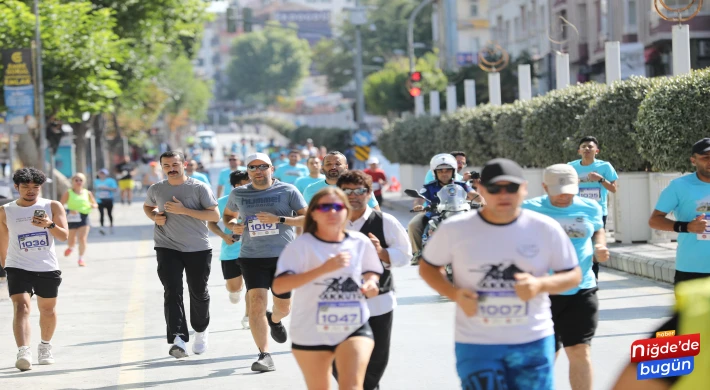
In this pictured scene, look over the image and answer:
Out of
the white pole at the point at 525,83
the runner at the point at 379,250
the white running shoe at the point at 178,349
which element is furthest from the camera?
the white pole at the point at 525,83

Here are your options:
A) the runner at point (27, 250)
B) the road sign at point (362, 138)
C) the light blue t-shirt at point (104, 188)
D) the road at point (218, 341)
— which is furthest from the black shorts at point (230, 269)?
the road sign at point (362, 138)

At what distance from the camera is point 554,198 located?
7547 mm

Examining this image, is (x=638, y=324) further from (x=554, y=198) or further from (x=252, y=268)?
(x=554, y=198)

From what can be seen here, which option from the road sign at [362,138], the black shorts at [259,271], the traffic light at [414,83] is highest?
the traffic light at [414,83]

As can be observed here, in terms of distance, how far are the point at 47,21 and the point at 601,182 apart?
24.9 meters

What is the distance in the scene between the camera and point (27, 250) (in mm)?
10531

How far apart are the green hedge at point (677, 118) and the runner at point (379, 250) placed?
10324 mm

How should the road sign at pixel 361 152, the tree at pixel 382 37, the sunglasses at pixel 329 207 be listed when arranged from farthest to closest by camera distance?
the tree at pixel 382 37
the road sign at pixel 361 152
the sunglasses at pixel 329 207

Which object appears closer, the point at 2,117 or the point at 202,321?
the point at 202,321

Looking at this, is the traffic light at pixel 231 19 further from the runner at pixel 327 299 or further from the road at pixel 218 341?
the runner at pixel 327 299

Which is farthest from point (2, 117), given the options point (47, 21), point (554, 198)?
point (554, 198)

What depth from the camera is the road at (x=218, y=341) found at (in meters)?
9.68

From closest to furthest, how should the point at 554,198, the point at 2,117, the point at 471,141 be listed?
the point at 554,198 → the point at 471,141 → the point at 2,117

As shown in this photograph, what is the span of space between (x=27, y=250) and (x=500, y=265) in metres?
5.90
